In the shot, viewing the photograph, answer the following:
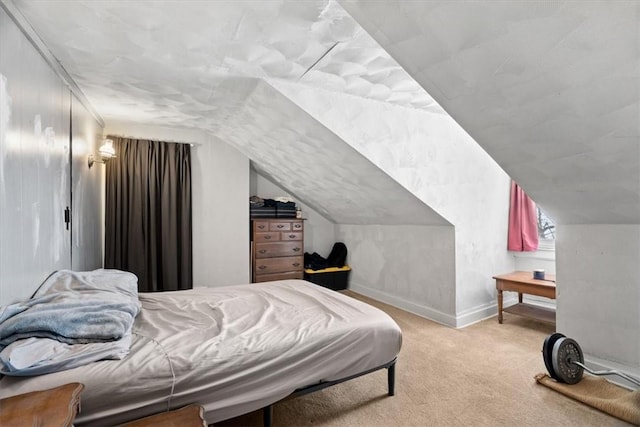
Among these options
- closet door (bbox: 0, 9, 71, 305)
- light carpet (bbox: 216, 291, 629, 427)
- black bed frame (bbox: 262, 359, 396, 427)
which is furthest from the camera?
light carpet (bbox: 216, 291, 629, 427)

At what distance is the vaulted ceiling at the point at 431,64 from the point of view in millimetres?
1178

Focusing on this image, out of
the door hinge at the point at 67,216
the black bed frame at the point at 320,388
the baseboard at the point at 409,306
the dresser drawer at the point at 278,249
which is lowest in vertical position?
the baseboard at the point at 409,306

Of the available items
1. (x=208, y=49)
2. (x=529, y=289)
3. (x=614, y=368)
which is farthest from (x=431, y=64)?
(x=529, y=289)

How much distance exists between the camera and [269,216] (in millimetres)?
4406

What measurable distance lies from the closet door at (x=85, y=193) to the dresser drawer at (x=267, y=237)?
1785 mm

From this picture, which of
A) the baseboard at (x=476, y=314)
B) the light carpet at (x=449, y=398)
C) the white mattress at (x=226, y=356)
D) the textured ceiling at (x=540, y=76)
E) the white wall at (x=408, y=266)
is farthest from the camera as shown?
the white wall at (x=408, y=266)

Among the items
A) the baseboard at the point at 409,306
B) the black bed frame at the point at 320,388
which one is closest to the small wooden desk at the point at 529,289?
the baseboard at the point at 409,306

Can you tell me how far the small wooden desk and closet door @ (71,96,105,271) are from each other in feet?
13.1

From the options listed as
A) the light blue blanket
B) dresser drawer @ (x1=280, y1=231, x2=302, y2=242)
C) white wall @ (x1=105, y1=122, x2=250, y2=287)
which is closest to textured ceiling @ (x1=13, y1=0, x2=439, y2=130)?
white wall @ (x1=105, y1=122, x2=250, y2=287)

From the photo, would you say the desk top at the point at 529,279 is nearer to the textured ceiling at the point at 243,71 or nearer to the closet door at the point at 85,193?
the textured ceiling at the point at 243,71

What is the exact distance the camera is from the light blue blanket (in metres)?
1.32

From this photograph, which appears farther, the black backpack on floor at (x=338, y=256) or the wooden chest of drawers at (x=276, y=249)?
the black backpack on floor at (x=338, y=256)

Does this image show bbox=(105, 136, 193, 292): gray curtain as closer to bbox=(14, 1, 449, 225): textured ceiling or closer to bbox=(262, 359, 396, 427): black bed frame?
bbox=(14, 1, 449, 225): textured ceiling

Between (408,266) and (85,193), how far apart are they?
11.3ft
